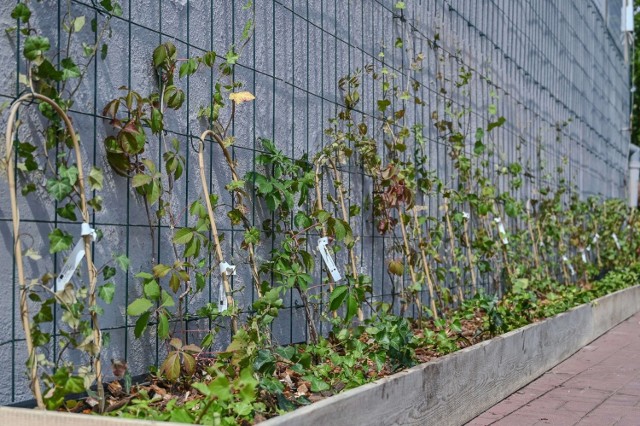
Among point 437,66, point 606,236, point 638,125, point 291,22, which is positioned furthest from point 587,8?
point 638,125

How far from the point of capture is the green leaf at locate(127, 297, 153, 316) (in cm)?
385

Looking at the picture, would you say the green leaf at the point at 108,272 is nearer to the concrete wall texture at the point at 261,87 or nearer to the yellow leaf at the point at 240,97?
the concrete wall texture at the point at 261,87

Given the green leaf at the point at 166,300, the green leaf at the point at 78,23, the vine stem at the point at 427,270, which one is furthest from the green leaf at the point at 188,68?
the vine stem at the point at 427,270

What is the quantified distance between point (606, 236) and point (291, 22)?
9.66m

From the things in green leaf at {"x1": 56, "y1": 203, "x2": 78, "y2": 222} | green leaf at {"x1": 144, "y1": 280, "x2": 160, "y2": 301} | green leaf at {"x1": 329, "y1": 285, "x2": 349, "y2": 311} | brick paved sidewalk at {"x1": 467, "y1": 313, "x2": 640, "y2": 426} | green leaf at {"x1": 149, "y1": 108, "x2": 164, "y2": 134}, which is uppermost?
green leaf at {"x1": 149, "y1": 108, "x2": 164, "y2": 134}

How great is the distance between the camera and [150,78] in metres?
4.25

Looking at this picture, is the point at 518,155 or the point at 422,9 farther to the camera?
the point at 518,155

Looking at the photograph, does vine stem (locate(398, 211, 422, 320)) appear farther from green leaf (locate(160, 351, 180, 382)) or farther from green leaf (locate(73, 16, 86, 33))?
green leaf (locate(73, 16, 86, 33))

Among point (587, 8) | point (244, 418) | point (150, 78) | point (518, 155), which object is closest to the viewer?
point (244, 418)

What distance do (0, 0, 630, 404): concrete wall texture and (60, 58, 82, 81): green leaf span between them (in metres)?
0.14

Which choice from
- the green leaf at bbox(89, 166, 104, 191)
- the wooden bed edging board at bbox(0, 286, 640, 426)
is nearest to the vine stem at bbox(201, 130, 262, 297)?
the wooden bed edging board at bbox(0, 286, 640, 426)

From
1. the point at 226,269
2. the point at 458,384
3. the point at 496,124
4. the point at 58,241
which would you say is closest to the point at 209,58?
the point at 226,269

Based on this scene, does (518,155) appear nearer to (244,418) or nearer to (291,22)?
(291,22)

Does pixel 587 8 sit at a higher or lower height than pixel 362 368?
higher
